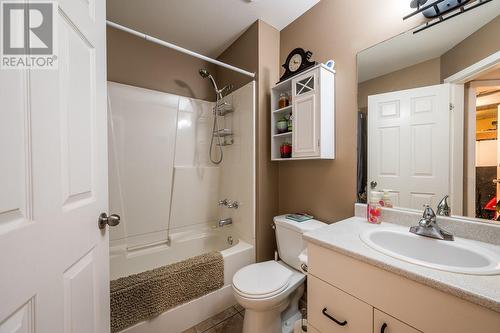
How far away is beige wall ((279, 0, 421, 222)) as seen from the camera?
1.25 meters

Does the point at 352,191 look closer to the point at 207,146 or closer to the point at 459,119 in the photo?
the point at 459,119

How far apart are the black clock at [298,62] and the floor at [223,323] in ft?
6.36

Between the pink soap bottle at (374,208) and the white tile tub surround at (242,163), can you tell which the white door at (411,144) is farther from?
the white tile tub surround at (242,163)

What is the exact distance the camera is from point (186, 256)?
206cm

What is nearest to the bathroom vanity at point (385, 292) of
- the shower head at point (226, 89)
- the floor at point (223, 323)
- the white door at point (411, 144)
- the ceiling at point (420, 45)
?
the white door at point (411, 144)

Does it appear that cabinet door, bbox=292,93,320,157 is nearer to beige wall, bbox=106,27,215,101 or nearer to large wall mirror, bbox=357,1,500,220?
large wall mirror, bbox=357,1,500,220

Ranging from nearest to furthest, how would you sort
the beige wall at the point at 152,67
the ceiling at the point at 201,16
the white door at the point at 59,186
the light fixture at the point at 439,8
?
the white door at the point at 59,186
the light fixture at the point at 439,8
the ceiling at the point at 201,16
the beige wall at the point at 152,67

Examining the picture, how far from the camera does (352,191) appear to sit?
1.38 metres

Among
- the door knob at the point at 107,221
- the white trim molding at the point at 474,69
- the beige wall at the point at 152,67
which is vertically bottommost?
the door knob at the point at 107,221

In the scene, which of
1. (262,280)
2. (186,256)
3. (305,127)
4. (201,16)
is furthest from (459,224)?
(201,16)

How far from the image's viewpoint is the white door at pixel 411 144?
103cm

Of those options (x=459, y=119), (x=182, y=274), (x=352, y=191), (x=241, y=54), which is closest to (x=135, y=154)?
(x=182, y=274)

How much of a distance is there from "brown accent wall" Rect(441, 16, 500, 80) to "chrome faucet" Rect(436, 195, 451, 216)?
2.09ft

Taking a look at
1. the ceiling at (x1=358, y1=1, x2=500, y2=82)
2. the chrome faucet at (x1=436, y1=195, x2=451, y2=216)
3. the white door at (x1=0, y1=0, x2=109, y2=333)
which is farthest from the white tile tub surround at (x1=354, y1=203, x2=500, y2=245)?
the white door at (x1=0, y1=0, x2=109, y2=333)
